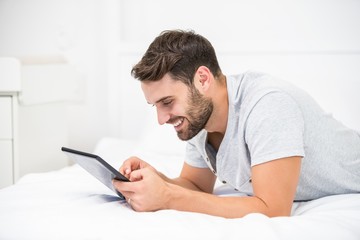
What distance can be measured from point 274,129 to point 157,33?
1400 mm

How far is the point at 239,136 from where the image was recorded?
103cm

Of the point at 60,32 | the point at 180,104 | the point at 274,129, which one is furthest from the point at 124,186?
the point at 60,32

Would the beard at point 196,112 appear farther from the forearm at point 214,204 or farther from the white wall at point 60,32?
the white wall at point 60,32

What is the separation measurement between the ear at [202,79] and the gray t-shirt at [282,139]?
2.5 inches

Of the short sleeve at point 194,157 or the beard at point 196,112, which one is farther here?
the short sleeve at point 194,157

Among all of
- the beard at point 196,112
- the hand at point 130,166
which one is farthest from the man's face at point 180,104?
the hand at point 130,166

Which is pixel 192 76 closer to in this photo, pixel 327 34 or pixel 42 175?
pixel 42 175

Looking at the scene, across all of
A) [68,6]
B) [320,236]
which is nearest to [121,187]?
[320,236]

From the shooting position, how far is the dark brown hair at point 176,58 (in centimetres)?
103

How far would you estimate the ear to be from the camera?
1.07 meters

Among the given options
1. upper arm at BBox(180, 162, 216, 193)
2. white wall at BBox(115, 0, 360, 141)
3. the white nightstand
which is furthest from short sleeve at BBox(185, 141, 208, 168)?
the white nightstand

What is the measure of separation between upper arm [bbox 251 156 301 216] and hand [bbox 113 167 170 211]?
0.68 feet

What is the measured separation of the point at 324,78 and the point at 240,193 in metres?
0.86

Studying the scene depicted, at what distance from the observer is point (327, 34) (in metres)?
1.94
